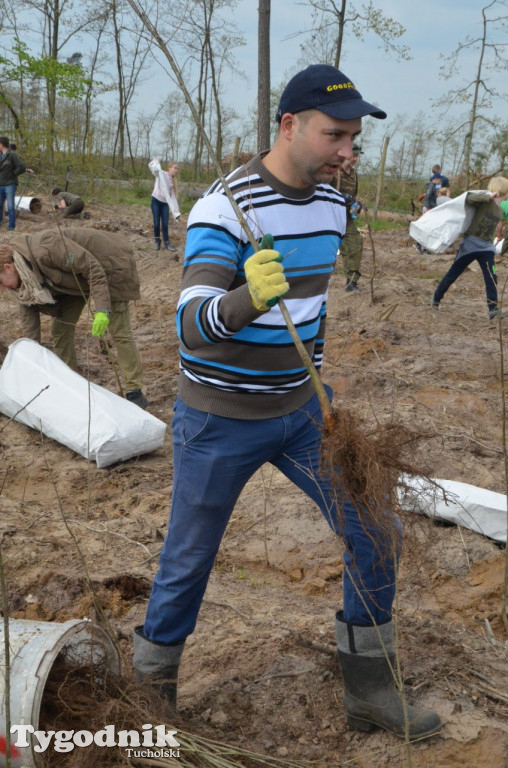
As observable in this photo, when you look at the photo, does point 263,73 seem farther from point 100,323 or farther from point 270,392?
point 270,392

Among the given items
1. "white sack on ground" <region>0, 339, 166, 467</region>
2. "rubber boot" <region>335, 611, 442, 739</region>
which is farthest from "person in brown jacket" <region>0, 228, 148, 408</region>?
"rubber boot" <region>335, 611, 442, 739</region>

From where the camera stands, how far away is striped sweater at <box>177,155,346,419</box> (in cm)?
171

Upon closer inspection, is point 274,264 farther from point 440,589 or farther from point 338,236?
point 440,589

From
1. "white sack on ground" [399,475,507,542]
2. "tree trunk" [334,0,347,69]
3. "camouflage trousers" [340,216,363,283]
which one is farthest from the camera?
"tree trunk" [334,0,347,69]

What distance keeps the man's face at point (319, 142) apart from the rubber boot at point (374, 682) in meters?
1.26

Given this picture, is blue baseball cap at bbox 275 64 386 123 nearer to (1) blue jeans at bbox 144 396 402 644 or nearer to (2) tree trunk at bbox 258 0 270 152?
(1) blue jeans at bbox 144 396 402 644

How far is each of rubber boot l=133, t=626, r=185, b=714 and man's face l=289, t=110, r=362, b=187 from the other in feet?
4.38

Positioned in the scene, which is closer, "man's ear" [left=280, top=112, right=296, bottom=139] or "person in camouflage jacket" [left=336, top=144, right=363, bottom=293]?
"man's ear" [left=280, top=112, right=296, bottom=139]

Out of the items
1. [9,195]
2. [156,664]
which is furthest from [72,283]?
[9,195]

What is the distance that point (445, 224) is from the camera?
790cm

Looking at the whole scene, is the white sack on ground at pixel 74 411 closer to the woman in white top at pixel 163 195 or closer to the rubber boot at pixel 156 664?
the rubber boot at pixel 156 664

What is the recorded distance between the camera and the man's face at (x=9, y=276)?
4.66 metres

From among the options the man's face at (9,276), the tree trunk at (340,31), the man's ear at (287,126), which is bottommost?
the man's face at (9,276)

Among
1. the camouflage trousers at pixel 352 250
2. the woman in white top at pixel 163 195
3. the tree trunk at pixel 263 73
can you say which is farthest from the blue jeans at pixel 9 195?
the camouflage trousers at pixel 352 250
